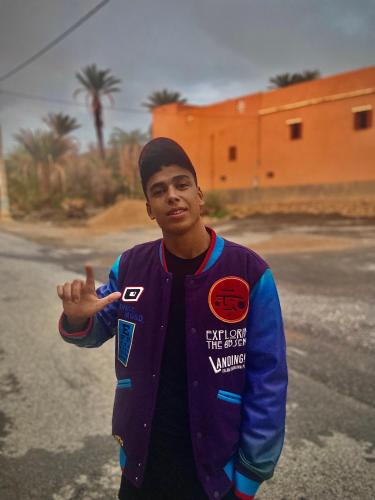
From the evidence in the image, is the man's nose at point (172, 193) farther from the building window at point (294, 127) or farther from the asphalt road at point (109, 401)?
the building window at point (294, 127)

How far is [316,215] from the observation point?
2212 centimetres

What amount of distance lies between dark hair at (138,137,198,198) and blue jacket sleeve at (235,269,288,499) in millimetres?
496

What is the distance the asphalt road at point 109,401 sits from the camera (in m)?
2.48

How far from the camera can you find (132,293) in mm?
1527

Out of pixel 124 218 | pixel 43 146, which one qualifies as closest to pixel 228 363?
pixel 124 218

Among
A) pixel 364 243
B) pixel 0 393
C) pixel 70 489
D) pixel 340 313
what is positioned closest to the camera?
pixel 70 489

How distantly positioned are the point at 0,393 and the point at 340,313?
428cm

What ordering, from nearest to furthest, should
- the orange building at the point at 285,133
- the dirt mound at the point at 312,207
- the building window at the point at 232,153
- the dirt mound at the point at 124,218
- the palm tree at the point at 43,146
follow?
the dirt mound at the point at 312,207, the orange building at the point at 285,133, the dirt mound at the point at 124,218, the building window at the point at 232,153, the palm tree at the point at 43,146

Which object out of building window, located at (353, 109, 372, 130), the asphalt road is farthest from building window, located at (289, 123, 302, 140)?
the asphalt road

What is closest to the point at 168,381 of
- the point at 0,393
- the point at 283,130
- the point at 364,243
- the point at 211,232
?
the point at 211,232

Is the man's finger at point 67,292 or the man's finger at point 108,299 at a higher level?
the man's finger at point 67,292

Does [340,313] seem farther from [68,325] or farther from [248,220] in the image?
[248,220]

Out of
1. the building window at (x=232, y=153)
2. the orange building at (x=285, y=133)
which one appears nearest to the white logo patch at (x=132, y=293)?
the orange building at (x=285, y=133)

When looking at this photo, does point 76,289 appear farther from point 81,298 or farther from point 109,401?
point 109,401
